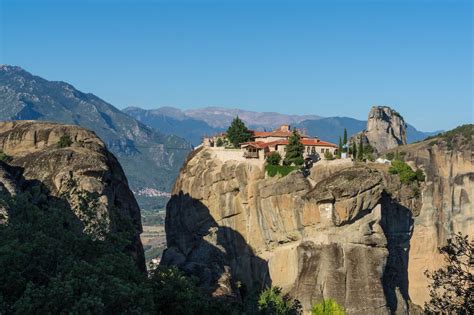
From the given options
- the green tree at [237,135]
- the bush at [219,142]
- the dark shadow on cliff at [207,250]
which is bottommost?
the dark shadow on cliff at [207,250]

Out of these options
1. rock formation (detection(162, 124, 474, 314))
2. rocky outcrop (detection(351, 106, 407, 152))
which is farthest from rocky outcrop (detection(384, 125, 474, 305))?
rocky outcrop (detection(351, 106, 407, 152))

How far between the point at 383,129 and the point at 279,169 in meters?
49.8

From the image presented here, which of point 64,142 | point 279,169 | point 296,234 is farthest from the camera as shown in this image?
point 279,169

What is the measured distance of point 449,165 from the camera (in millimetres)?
89938

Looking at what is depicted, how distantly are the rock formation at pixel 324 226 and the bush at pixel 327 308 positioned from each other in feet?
3.00

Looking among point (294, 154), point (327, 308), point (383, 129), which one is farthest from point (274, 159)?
point (383, 129)

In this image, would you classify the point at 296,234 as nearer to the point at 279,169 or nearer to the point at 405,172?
the point at 279,169

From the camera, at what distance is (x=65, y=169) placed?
161ft

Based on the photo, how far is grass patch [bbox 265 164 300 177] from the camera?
252 ft

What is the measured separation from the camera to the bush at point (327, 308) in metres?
65.6

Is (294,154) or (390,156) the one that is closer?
(294,154)

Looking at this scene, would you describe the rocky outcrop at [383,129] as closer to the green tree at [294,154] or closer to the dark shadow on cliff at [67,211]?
the green tree at [294,154]

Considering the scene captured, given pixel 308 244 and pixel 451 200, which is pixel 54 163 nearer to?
pixel 308 244

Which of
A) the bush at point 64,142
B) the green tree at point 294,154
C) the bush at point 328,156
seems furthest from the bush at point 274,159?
the bush at point 64,142
